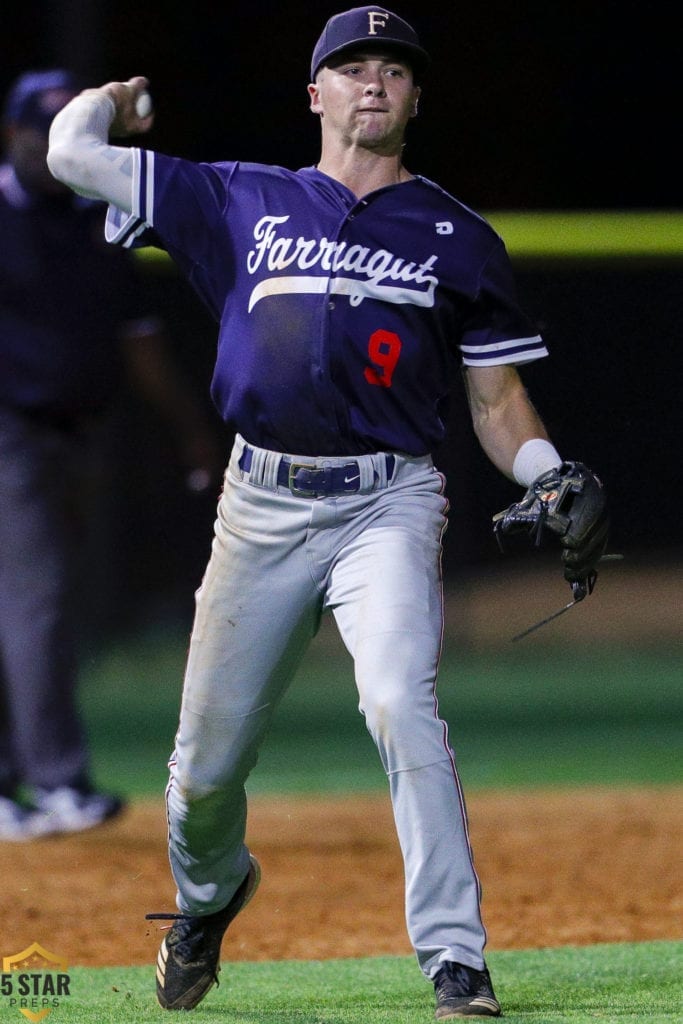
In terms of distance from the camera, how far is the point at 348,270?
3818 mm

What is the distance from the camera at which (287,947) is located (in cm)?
505

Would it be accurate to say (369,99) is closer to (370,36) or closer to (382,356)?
(370,36)

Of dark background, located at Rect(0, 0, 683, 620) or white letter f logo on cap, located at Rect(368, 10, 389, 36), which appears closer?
white letter f logo on cap, located at Rect(368, 10, 389, 36)

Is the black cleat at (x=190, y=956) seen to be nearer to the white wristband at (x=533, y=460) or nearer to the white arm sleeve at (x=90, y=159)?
the white wristband at (x=533, y=460)

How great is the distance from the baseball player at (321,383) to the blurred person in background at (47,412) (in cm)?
239

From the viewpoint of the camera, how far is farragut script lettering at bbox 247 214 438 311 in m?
3.81

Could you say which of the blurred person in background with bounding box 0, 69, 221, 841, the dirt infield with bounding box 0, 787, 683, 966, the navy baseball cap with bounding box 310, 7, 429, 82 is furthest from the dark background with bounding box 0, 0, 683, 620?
the navy baseball cap with bounding box 310, 7, 429, 82

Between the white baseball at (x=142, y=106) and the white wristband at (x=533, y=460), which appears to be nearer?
the white wristband at (x=533, y=460)

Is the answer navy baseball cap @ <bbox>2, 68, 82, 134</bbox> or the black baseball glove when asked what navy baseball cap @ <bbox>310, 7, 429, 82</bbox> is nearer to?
the black baseball glove

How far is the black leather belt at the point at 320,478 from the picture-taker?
3.79m

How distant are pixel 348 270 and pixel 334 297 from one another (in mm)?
66

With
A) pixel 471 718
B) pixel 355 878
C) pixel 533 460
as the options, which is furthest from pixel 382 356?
pixel 471 718

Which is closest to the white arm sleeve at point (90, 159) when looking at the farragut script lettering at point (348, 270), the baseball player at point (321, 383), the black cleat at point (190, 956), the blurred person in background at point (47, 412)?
the baseball player at point (321, 383)

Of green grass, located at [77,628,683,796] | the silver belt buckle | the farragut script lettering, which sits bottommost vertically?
green grass, located at [77,628,683,796]
